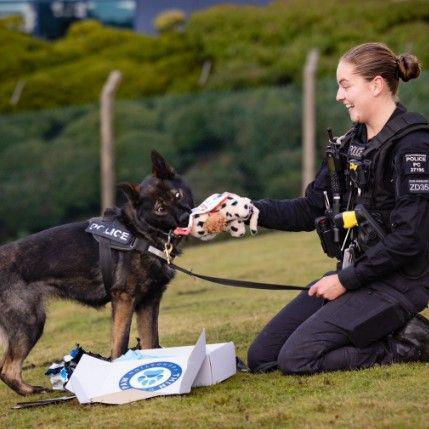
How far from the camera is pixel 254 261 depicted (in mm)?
11117

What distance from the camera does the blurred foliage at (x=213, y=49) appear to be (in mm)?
15352

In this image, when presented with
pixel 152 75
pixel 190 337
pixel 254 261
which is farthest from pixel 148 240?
pixel 152 75

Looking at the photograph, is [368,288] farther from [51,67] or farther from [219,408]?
[51,67]

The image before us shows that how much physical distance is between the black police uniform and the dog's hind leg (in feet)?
4.69

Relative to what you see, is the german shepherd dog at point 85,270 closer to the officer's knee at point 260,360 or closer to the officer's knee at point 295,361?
the officer's knee at point 260,360

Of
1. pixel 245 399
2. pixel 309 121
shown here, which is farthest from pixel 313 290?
pixel 309 121

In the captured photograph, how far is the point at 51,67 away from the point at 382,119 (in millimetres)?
11172

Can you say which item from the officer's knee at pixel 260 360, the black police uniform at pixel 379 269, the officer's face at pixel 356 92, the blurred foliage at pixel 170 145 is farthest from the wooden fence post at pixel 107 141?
the officer's face at pixel 356 92

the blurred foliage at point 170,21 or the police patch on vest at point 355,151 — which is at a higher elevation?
the police patch on vest at point 355,151

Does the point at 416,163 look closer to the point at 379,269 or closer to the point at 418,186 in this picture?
the point at 418,186

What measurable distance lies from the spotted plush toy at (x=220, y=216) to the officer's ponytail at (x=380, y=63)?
941 millimetres

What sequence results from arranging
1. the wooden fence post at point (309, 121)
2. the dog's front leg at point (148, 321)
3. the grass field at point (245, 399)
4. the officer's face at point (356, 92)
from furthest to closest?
the wooden fence post at point (309, 121)
the dog's front leg at point (148, 321)
the officer's face at point (356, 92)
the grass field at point (245, 399)

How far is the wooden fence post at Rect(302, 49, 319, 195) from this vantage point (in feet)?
43.3

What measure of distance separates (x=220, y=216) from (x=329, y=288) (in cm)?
69
